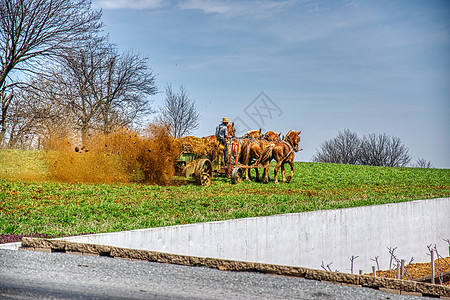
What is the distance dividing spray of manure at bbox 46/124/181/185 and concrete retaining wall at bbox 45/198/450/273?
24.4 ft

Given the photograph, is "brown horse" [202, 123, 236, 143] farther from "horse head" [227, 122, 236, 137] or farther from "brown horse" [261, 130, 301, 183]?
"brown horse" [261, 130, 301, 183]

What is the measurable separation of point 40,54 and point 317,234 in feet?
60.2

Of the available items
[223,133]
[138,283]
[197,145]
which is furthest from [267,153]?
[138,283]

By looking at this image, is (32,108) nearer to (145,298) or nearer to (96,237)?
(96,237)

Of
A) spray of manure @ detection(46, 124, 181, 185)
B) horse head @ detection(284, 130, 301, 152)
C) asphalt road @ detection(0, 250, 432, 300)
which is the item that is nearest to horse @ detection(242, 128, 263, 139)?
horse head @ detection(284, 130, 301, 152)

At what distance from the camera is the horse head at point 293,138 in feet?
78.5

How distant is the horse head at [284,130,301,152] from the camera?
23.9 metres

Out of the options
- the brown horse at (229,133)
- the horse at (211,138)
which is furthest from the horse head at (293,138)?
the horse at (211,138)

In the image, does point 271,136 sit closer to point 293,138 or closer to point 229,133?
point 293,138

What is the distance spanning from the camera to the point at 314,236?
1271 centimetres

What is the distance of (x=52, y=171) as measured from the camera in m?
20.1

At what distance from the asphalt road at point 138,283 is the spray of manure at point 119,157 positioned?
1129cm

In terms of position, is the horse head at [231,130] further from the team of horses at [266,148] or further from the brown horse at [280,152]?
the brown horse at [280,152]

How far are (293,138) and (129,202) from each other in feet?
37.3
